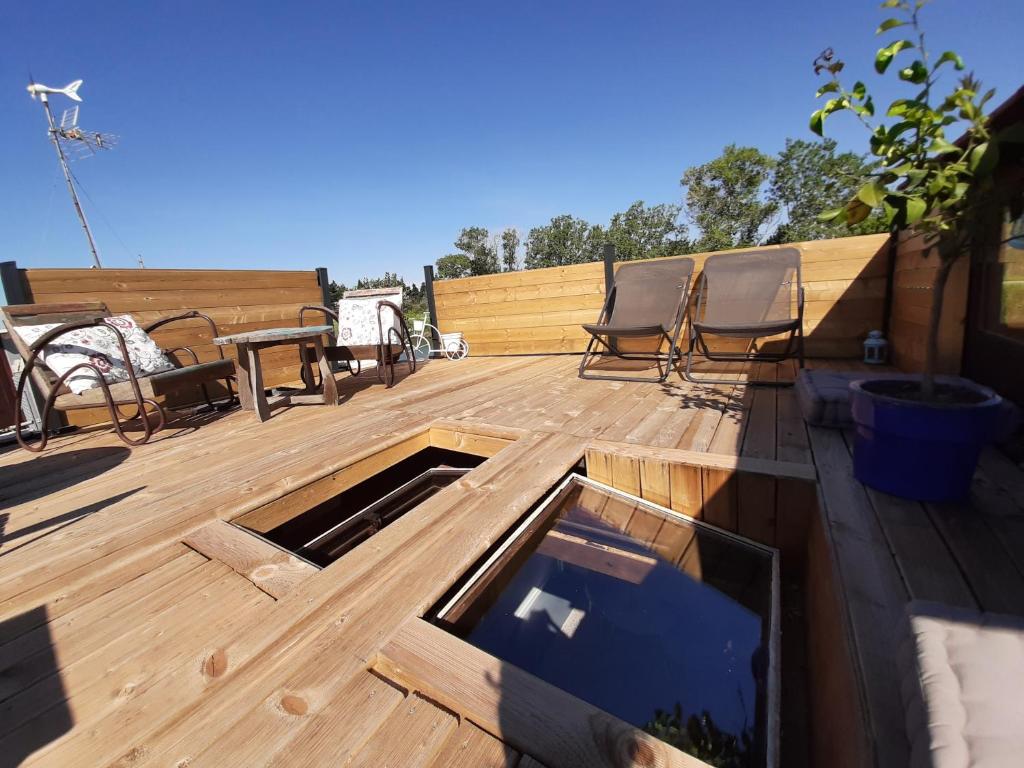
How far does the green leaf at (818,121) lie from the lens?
1.06m

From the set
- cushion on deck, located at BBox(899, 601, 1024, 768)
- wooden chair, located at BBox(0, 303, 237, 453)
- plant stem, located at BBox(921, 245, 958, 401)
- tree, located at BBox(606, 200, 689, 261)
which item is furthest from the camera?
tree, located at BBox(606, 200, 689, 261)

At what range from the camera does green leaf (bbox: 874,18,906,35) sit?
96 centimetres

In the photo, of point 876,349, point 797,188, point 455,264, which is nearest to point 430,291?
point 876,349

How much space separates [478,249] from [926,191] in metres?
39.6

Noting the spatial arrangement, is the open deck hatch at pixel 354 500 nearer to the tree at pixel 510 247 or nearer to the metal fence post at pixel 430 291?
the metal fence post at pixel 430 291

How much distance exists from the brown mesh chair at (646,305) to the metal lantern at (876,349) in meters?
1.29

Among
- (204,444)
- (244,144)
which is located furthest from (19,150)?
(204,444)

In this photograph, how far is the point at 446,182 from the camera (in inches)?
720

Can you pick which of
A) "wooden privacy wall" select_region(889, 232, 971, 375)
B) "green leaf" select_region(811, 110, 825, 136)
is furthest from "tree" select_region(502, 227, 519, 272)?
"green leaf" select_region(811, 110, 825, 136)

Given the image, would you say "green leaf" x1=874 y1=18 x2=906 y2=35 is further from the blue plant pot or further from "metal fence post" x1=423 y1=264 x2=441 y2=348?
"metal fence post" x1=423 y1=264 x2=441 y2=348

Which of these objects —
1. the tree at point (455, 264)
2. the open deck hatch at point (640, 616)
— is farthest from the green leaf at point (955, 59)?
the tree at point (455, 264)

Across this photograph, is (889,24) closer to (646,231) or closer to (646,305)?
(646,305)

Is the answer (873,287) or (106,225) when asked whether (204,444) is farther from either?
(106,225)

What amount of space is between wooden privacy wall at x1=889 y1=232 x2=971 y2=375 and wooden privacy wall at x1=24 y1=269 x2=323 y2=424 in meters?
4.53
